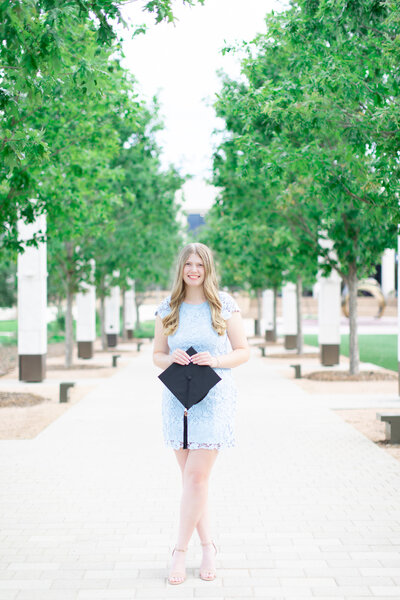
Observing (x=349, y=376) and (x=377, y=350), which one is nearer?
(x=349, y=376)

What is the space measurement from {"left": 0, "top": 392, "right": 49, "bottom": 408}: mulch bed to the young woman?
9.53 m

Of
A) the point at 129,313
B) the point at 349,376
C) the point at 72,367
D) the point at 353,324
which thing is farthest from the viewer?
the point at 129,313

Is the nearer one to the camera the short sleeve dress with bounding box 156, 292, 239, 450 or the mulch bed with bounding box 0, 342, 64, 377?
the short sleeve dress with bounding box 156, 292, 239, 450

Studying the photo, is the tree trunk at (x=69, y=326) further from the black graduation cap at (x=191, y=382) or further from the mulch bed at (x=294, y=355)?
the black graduation cap at (x=191, y=382)

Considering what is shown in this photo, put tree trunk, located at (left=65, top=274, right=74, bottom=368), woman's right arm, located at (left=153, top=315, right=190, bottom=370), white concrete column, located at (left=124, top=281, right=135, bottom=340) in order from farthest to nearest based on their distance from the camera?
white concrete column, located at (left=124, top=281, right=135, bottom=340) < tree trunk, located at (left=65, top=274, right=74, bottom=368) < woman's right arm, located at (left=153, top=315, right=190, bottom=370)

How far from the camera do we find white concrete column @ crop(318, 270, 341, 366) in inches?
881

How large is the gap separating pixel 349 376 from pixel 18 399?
7.84m

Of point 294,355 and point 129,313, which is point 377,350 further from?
point 129,313

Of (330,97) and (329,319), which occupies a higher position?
(330,97)

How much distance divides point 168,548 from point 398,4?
224 inches

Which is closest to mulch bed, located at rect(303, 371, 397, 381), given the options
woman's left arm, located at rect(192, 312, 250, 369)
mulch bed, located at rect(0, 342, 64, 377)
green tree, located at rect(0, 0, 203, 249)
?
mulch bed, located at rect(0, 342, 64, 377)

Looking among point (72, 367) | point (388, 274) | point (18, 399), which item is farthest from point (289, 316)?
point (388, 274)

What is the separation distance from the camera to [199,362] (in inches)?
186

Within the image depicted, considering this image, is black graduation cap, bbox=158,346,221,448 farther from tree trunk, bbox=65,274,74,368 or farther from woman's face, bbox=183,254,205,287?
tree trunk, bbox=65,274,74,368
